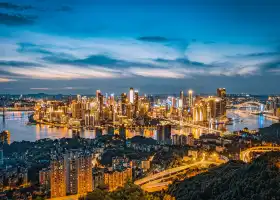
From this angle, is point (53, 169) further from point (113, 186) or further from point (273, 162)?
point (273, 162)

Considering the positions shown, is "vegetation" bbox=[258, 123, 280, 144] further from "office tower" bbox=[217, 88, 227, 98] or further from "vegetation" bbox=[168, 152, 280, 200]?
"office tower" bbox=[217, 88, 227, 98]

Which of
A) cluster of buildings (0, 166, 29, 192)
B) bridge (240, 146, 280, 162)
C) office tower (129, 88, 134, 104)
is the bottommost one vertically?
cluster of buildings (0, 166, 29, 192)

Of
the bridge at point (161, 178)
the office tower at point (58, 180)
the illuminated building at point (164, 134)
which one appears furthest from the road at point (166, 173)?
the illuminated building at point (164, 134)

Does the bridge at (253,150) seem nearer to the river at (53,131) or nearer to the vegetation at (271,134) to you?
the vegetation at (271,134)

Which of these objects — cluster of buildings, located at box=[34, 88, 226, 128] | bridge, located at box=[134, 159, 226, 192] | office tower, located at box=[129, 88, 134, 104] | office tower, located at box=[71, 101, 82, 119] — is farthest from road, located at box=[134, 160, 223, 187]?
office tower, located at box=[129, 88, 134, 104]

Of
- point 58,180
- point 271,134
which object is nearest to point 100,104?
point 271,134

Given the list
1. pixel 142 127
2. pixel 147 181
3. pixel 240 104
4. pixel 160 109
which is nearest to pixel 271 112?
pixel 240 104
